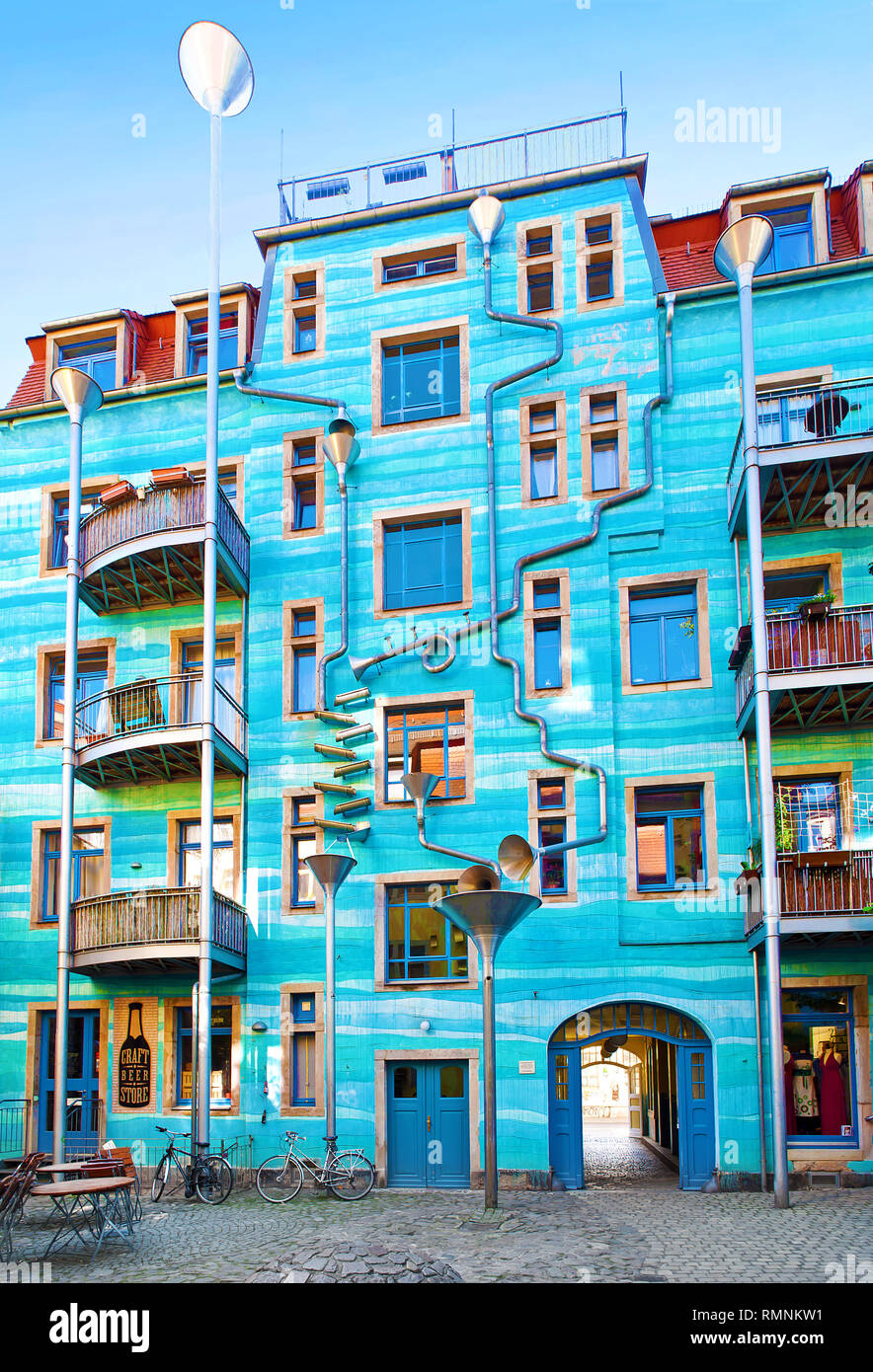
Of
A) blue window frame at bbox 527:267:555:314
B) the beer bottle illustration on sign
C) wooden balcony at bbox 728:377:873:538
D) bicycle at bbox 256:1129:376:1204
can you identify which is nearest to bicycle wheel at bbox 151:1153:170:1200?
bicycle at bbox 256:1129:376:1204

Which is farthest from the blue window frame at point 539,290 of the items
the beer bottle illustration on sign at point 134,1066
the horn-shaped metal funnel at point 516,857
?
the beer bottle illustration on sign at point 134,1066

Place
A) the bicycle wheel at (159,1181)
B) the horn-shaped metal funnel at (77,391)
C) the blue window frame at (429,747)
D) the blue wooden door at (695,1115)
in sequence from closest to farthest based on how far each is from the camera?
the blue wooden door at (695,1115)
the bicycle wheel at (159,1181)
the blue window frame at (429,747)
the horn-shaped metal funnel at (77,391)

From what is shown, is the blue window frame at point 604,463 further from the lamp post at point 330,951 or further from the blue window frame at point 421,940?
the lamp post at point 330,951

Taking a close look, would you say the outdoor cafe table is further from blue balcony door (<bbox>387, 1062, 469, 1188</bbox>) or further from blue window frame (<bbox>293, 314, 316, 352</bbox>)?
blue window frame (<bbox>293, 314, 316, 352</bbox>)

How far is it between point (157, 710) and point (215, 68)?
1170 centimetres

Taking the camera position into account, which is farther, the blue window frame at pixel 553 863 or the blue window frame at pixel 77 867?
the blue window frame at pixel 77 867

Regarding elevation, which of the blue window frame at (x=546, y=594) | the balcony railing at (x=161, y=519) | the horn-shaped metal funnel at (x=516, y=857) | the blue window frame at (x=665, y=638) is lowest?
the horn-shaped metal funnel at (x=516, y=857)

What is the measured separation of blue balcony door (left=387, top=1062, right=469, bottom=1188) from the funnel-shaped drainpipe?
11.1 feet

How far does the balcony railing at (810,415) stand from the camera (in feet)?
65.5

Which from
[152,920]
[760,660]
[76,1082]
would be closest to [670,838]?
[760,660]

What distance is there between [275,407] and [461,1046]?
12.5 m

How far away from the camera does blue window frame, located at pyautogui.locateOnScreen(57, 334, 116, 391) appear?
2645 cm

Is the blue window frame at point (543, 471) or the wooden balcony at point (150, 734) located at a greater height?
the blue window frame at point (543, 471)

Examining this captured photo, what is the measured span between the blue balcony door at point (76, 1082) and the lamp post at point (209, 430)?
242cm
